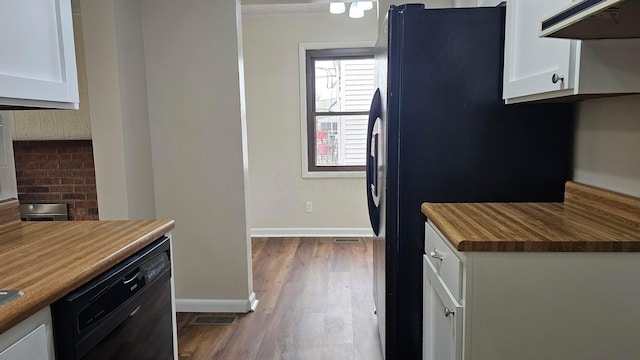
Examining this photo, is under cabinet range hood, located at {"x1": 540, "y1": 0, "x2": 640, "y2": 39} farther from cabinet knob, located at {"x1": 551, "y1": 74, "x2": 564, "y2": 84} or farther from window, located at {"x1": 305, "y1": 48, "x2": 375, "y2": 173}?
window, located at {"x1": 305, "y1": 48, "x2": 375, "y2": 173}

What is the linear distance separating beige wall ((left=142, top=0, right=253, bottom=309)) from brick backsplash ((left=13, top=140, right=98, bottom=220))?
1.14 meters

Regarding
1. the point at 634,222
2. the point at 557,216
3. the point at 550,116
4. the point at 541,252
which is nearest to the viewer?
the point at 541,252

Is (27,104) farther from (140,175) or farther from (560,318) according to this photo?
(560,318)

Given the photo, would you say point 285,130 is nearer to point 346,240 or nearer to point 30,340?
point 346,240

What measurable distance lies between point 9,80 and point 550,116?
1.90m

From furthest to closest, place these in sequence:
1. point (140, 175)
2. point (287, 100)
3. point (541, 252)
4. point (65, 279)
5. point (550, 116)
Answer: point (287, 100), point (140, 175), point (550, 116), point (541, 252), point (65, 279)

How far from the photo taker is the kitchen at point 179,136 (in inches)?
97.7

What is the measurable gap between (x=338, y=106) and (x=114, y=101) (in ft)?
8.91

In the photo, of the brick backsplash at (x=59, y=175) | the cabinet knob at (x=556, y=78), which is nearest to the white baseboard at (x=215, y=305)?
the brick backsplash at (x=59, y=175)

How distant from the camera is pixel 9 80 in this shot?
4.11 feet

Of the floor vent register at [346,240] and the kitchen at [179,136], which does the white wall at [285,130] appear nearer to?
the floor vent register at [346,240]

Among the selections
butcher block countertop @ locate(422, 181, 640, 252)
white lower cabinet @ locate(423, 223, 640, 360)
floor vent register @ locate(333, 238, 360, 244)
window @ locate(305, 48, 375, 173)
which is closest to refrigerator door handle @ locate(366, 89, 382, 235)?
butcher block countertop @ locate(422, 181, 640, 252)

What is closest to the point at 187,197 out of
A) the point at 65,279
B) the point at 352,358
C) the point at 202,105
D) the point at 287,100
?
the point at 202,105

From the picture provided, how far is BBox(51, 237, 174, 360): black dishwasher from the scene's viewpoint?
1.05 meters
